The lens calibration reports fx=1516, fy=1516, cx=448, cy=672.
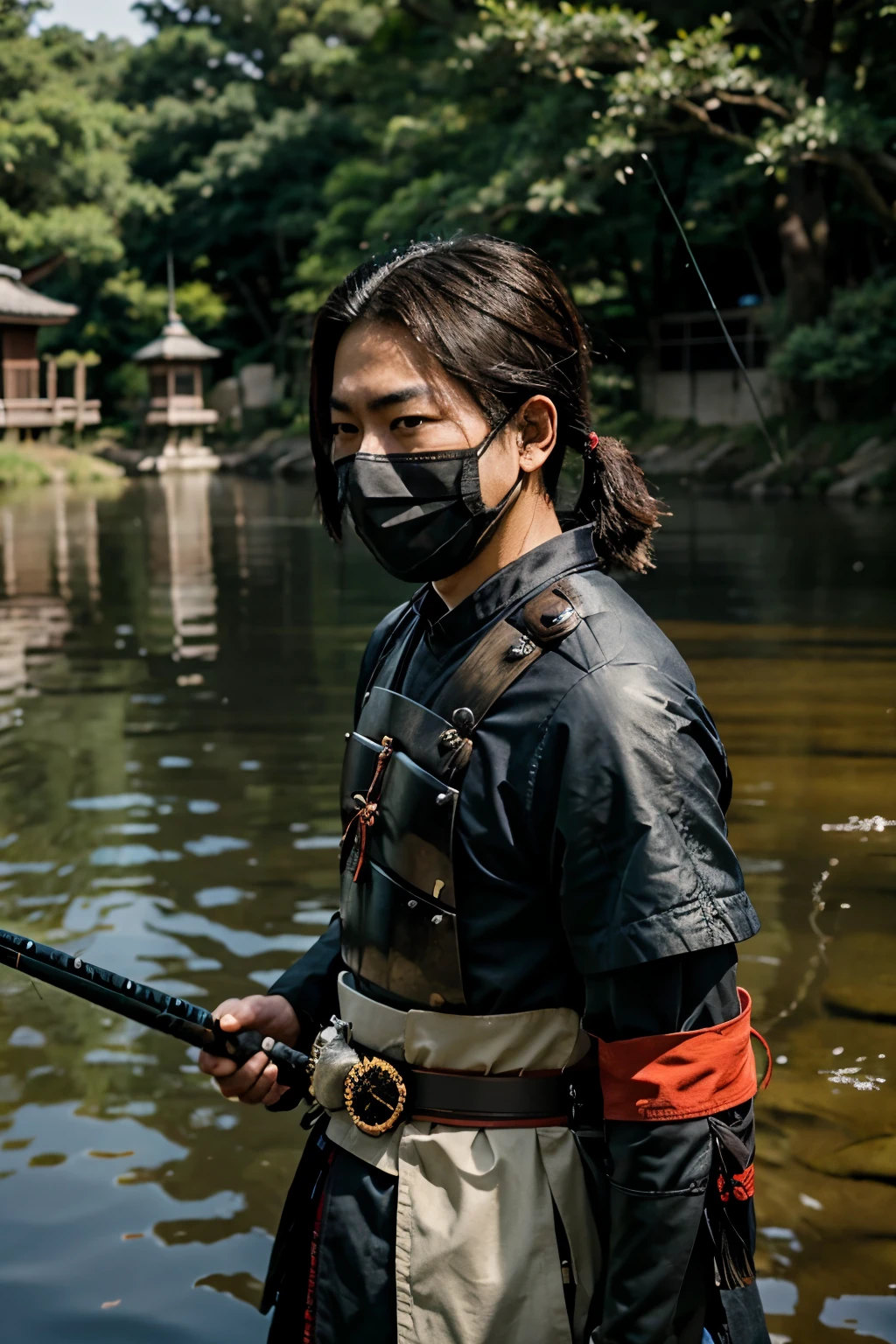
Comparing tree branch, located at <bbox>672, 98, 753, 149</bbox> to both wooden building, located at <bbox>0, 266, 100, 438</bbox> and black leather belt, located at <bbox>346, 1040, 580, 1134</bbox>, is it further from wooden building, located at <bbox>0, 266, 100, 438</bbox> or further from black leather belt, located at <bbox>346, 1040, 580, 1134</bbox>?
black leather belt, located at <bbox>346, 1040, 580, 1134</bbox>

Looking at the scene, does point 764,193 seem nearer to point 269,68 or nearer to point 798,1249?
point 269,68

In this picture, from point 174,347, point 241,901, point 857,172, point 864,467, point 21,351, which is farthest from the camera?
point 174,347

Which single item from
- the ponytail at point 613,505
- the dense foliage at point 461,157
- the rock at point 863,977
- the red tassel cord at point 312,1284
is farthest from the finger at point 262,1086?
the rock at point 863,977

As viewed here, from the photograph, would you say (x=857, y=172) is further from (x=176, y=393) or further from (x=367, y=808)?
(x=176, y=393)

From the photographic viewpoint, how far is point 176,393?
46.7m

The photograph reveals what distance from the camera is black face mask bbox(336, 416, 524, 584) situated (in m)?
1.85

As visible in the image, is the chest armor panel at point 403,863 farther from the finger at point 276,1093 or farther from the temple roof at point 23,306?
the temple roof at point 23,306

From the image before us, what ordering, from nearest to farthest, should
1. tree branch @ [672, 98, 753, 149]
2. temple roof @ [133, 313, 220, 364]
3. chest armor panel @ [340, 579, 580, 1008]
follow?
chest armor panel @ [340, 579, 580, 1008] < tree branch @ [672, 98, 753, 149] < temple roof @ [133, 313, 220, 364]

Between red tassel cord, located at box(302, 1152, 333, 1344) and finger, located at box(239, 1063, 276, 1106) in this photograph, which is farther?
finger, located at box(239, 1063, 276, 1106)

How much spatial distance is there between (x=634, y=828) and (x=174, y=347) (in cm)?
4573

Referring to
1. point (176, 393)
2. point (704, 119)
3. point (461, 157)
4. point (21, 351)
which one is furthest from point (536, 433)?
point (176, 393)

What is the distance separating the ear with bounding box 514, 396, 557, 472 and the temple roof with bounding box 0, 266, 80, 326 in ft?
115

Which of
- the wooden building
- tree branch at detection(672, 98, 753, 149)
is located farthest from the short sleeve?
the wooden building

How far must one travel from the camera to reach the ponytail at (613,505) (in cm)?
201
